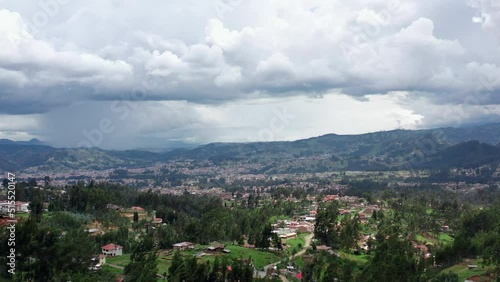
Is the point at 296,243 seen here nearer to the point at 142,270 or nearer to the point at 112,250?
the point at 112,250

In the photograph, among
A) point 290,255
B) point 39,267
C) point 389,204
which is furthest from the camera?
point 389,204

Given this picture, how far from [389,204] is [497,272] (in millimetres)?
54275

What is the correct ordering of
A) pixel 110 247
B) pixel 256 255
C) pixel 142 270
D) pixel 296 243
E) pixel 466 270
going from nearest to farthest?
1. pixel 142 270
2. pixel 466 270
3. pixel 256 255
4. pixel 110 247
5. pixel 296 243

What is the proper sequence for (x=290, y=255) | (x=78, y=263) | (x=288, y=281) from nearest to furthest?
(x=78, y=263), (x=288, y=281), (x=290, y=255)

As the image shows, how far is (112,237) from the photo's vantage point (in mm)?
57250

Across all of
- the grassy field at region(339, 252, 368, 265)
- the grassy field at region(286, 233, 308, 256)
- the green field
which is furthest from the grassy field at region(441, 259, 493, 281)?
the grassy field at region(286, 233, 308, 256)

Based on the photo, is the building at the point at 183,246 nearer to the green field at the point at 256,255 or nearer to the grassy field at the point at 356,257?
the green field at the point at 256,255

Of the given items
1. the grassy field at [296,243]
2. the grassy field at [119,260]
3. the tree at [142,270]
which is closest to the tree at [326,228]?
the grassy field at [296,243]

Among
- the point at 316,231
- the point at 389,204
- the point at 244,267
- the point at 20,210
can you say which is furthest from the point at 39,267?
the point at 389,204

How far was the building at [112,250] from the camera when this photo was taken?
168ft

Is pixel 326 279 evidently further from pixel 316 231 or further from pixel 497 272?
pixel 316 231

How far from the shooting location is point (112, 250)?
170 ft

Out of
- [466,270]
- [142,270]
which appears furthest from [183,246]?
[466,270]

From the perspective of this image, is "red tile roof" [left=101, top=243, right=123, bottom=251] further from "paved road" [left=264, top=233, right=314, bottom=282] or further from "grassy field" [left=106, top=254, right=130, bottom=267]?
"paved road" [left=264, top=233, right=314, bottom=282]
